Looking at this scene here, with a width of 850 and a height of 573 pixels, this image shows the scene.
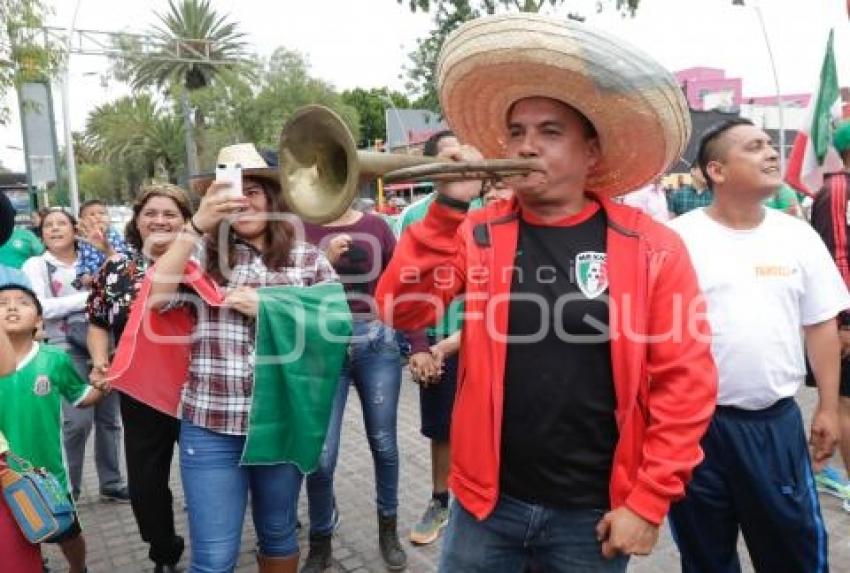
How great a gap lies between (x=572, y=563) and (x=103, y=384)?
239cm

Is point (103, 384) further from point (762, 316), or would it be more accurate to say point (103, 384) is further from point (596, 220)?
point (762, 316)

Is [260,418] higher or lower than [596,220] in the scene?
lower

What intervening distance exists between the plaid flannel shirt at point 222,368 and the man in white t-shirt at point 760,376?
1.73 metres

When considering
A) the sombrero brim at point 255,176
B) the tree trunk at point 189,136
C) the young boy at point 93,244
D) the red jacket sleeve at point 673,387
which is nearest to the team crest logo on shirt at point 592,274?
the red jacket sleeve at point 673,387

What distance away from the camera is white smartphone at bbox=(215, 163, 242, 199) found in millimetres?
2340

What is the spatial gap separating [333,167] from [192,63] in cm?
4024

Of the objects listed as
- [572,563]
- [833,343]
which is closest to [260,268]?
[572,563]

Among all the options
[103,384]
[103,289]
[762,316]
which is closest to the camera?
[762,316]

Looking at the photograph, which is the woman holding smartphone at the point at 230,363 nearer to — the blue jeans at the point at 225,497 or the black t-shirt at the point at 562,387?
the blue jeans at the point at 225,497

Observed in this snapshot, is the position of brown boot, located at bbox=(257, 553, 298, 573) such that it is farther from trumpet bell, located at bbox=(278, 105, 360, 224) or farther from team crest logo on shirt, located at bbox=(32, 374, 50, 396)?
trumpet bell, located at bbox=(278, 105, 360, 224)

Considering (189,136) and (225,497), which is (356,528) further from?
(189,136)

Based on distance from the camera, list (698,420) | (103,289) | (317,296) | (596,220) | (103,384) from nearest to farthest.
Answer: (698,420) < (596,220) < (317,296) < (103,384) < (103,289)

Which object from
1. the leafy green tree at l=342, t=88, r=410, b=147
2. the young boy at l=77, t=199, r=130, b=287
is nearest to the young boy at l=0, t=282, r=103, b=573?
the young boy at l=77, t=199, r=130, b=287

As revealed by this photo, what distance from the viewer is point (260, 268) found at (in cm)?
285
